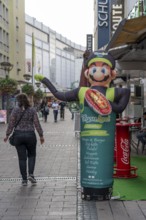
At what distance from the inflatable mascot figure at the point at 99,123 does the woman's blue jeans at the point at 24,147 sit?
1585mm

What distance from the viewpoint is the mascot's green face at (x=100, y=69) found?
22.6 feet

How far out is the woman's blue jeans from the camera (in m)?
8.23

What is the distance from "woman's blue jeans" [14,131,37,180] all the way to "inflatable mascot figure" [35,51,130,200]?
159 centimetres

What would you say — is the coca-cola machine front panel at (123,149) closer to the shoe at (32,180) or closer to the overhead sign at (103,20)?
the shoe at (32,180)

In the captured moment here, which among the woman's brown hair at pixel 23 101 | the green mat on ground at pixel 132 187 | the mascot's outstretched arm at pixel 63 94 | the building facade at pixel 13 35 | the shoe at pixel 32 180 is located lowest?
the green mat on ground at pixel 132 187

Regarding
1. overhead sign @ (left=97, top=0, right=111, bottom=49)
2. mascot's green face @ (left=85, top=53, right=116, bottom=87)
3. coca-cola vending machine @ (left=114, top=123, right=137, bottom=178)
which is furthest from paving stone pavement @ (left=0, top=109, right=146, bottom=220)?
overhead sign @ (left=97, top=0, right=111, bottom=49)

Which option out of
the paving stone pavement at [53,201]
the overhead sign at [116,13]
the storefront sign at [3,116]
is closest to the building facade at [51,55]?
the storefront sign at [3,116]

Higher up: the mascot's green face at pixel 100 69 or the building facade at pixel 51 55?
the building facade at pixel 51 55

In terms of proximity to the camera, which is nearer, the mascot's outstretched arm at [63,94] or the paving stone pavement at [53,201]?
the paving stone pavement at [53,201]

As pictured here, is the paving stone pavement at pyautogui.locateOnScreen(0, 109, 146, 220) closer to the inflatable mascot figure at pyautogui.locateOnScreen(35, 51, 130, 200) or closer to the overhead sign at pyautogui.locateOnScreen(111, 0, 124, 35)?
the inflatable mascot figure at pyautogui.locateOnScreen(35, 51, 130, 200)

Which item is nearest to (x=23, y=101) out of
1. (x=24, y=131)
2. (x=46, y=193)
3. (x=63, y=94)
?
(x=24, y=131)

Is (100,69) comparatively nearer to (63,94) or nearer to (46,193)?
(63,94)

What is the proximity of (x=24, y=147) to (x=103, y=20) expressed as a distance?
24910 mm

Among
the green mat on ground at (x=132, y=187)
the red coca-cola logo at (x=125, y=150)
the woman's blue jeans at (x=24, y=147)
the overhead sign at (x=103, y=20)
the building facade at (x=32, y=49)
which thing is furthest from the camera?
the building facade at (x=32, y=49)
